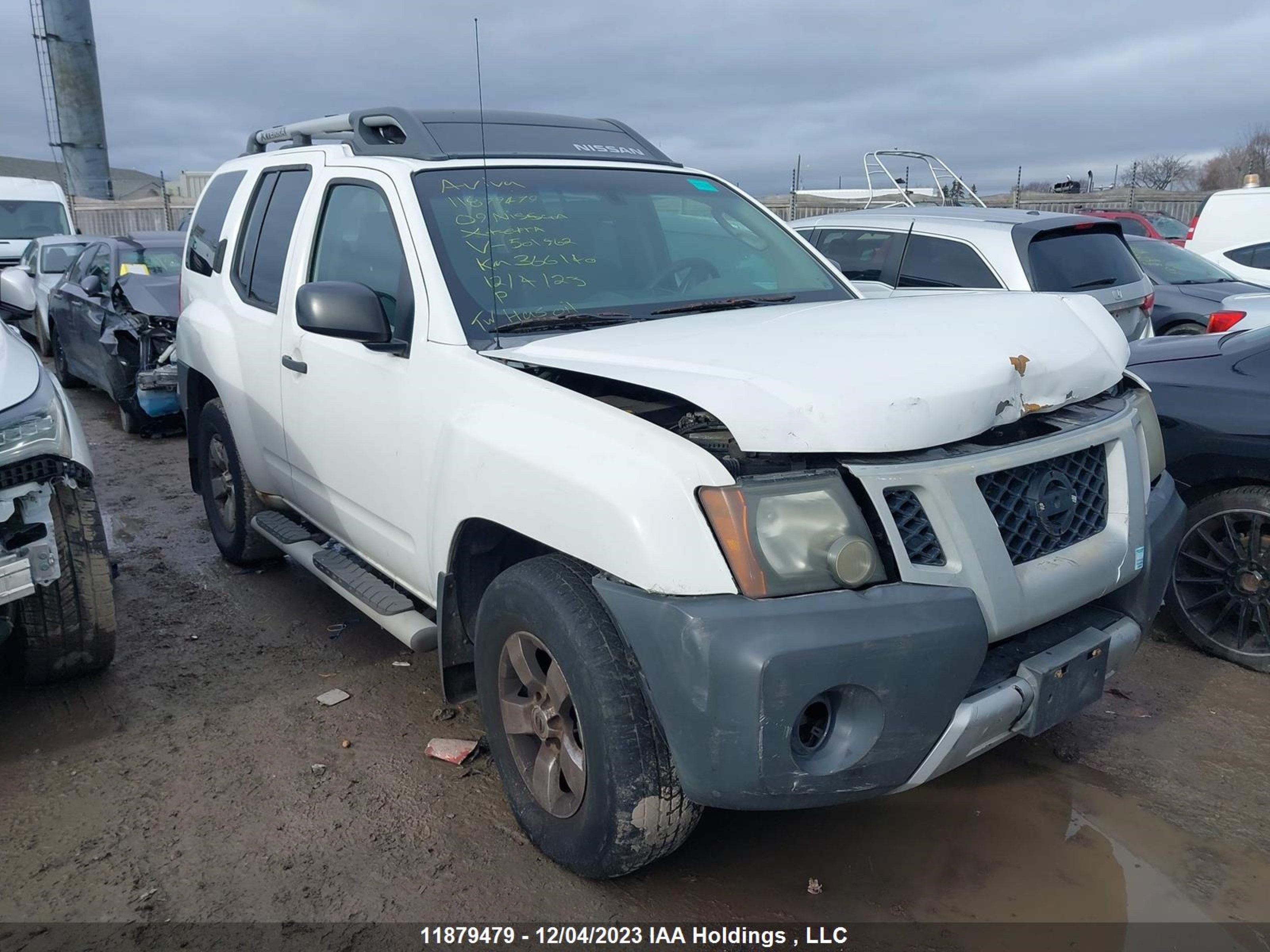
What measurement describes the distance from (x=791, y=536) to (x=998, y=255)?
483 cm

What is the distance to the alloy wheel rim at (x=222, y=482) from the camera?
5090 millimetres

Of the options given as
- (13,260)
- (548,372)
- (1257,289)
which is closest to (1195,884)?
(548,372)

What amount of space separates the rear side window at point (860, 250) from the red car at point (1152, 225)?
839cm

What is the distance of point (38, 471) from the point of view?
3.33m

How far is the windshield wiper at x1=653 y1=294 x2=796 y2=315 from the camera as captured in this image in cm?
338

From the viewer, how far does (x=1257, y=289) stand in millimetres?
9742

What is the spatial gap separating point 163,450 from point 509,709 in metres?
6.53

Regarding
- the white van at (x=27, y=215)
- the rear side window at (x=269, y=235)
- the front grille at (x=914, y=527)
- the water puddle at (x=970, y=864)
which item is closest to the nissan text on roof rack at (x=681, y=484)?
the front grille at (x=914, y=527)

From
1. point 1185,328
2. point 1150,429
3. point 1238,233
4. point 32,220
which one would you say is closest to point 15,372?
point 1150,429

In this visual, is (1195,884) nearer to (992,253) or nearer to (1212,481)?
(1212,481)

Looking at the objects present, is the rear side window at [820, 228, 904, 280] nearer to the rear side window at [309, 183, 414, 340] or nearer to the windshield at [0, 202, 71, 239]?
the rear side window at [309, 183, 414, 340]

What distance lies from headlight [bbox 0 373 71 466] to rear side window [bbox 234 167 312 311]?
3.42 feet

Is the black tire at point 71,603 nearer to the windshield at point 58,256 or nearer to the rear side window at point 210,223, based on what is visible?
the rear side window at point 210,223

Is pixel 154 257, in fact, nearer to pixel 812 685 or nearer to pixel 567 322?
pixel 567 322
